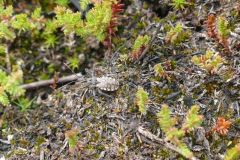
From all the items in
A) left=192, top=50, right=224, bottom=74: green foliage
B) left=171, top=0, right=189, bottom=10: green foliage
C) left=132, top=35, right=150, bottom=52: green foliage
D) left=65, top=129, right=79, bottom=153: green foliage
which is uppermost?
left=171, top=0, right=189, bottom=10: green foliage

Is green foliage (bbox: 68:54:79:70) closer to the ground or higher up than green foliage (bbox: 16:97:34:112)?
higher up

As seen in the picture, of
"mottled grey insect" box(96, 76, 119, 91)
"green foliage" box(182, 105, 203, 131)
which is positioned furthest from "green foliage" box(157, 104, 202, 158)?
"mottled grey insect" box(96, 76, 119, 91)

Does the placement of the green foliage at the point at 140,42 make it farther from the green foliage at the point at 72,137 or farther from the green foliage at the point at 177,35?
the green foliage at the point at 72,137

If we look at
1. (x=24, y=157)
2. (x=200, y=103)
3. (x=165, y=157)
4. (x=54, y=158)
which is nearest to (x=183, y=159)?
(x=165, y=157)

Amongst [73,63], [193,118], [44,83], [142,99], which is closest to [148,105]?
[142,99]

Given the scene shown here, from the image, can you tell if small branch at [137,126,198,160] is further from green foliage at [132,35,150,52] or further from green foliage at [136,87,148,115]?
green foliage at [132,35,150,52]

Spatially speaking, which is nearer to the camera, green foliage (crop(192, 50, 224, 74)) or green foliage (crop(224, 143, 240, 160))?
green foliage (crop(224, 143, 240, 160))

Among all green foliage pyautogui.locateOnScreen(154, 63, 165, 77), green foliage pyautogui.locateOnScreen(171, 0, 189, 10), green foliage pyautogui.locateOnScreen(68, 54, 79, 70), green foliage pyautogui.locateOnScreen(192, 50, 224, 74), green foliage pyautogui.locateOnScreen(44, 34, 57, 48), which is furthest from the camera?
green foliage pyautogui.locateOnScreen(44, 34, 57, 48)
